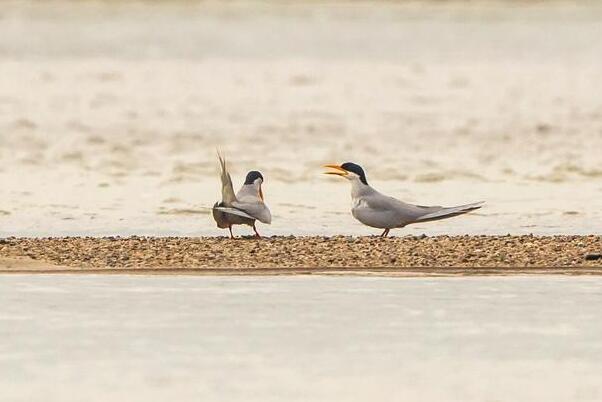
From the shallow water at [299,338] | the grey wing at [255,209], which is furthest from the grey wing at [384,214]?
the shallow water at [299,338]

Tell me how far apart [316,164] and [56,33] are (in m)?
16.7

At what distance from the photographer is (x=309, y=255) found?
36.5 ft

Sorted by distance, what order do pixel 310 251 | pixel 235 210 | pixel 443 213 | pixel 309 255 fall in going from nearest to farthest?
pixel 309 255 → pixel 310 251 → pixel 235 210 → pixel 443 213

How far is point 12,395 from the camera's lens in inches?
286

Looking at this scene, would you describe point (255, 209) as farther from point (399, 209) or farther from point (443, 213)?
point (443, 213)

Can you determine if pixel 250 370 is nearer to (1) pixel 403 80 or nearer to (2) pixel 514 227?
(2) pixel 514 227

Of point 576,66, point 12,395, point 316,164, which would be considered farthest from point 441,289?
point 576,66

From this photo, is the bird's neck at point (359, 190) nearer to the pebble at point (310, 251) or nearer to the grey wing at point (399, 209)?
the grey wing at point (399, 209)

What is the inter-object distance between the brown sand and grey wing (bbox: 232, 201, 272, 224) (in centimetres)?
17

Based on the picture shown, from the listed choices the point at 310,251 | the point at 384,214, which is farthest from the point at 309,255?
the point at 384,214

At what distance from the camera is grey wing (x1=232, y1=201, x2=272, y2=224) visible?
Answer: 12.0 meters

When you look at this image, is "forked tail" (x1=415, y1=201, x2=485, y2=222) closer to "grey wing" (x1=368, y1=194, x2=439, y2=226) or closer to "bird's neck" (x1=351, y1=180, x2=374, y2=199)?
"grey wing" (x1=368, y1=194, x2=439, y2=226)

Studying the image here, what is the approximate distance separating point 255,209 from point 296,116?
33.6ft

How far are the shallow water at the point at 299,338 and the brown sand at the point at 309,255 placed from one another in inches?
13.4
